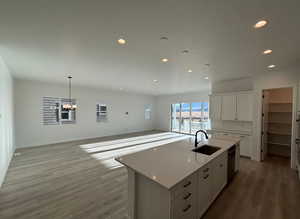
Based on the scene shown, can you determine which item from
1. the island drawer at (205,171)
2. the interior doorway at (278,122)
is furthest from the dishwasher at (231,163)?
the interior doorway at (278,122)

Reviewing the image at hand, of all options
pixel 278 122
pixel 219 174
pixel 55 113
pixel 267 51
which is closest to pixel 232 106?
pixel 278 122

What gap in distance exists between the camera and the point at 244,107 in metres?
4.43

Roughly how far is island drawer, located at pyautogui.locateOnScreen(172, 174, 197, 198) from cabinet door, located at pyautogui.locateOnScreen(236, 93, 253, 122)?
12.4ft

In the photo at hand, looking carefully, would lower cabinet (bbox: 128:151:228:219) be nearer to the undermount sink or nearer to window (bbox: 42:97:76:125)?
the undermount sink

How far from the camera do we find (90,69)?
4.02 metres

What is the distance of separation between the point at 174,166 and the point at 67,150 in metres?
4.99

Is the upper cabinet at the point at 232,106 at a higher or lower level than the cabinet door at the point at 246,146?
higher

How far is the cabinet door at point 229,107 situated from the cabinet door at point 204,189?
332 cm

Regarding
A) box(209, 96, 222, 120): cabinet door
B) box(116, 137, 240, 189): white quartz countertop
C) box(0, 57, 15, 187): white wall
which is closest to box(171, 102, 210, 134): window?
box(209, 96, 222, 120): cabinet door

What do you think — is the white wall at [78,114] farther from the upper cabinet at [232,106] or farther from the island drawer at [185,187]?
the island drawer at [185,187]

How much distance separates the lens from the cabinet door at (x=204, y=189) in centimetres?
181

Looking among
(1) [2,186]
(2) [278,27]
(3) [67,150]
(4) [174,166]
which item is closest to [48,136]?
(3) [67,150]

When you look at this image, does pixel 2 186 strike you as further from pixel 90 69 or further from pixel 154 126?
pixel 154 126

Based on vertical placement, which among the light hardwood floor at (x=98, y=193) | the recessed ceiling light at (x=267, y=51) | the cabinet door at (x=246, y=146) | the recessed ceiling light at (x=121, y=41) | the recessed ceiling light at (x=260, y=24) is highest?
the recessed ceiling light at (x=121, y=41)
